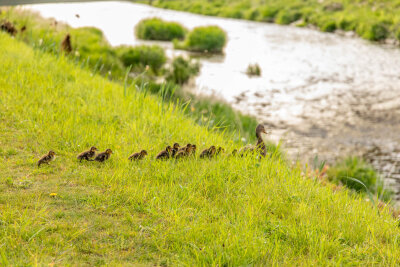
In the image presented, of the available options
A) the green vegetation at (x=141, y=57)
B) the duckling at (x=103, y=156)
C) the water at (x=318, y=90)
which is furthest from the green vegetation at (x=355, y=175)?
the green vegetation at (x=141, y=57)

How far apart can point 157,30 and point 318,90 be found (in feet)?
30.7

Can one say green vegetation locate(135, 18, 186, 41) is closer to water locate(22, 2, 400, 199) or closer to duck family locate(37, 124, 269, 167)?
water locate(22, 2, 400, 199)

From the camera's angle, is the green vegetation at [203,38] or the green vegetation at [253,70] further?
the green vegetation at [203,38]

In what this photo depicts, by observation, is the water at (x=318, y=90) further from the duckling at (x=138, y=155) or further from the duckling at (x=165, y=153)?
the duckling at (x=138, y=155)

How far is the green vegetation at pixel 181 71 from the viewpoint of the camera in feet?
42.2

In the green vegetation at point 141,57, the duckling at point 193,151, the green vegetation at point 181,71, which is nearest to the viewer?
the duckling at point 193,151

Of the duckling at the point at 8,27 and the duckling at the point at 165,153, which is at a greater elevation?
the duckling at the point at 8,27

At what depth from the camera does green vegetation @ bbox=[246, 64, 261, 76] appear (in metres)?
15.9

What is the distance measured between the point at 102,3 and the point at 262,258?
4117cm

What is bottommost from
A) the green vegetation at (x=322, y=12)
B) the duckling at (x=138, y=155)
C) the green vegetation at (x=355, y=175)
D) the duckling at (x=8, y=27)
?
the green vegetation at (x=355, y=175)

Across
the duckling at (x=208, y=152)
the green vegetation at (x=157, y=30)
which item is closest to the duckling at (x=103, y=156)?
the duckling at (x=208, y=152)

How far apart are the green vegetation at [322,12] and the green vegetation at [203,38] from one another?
8.42m

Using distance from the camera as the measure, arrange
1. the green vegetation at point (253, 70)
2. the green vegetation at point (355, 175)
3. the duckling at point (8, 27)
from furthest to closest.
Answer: the green vegetation at point (253, 70)
the duckling at point (8, 27)
the green vegetation at point (355, 175)

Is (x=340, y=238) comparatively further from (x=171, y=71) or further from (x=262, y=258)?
(x=171, y=71)
